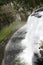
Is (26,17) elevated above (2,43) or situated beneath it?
elevated above

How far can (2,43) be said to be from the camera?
28594 millimetres

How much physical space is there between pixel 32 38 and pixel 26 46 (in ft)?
5.95

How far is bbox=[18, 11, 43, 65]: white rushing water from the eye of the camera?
957 inches

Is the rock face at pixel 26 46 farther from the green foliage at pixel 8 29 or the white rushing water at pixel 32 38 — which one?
the green foliage at pixel 8 29

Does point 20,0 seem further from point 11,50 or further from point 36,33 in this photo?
point 11,50

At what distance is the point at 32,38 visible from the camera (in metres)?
28.2

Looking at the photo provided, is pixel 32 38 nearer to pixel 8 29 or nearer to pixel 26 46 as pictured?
pixel 26 46

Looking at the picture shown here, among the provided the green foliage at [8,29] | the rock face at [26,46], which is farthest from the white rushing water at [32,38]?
the green foliage at [8,29]

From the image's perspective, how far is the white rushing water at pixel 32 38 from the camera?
2430 cm

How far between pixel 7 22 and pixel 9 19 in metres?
0.93

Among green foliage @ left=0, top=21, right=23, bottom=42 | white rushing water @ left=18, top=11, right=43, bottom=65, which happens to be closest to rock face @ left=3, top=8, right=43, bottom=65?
white rushing water @ left=18, top=11, right=43, bottom=65

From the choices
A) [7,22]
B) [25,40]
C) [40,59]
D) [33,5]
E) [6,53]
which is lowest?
[40,59]

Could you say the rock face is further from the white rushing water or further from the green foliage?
the green foliage

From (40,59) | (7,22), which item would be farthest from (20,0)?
(40,59)
